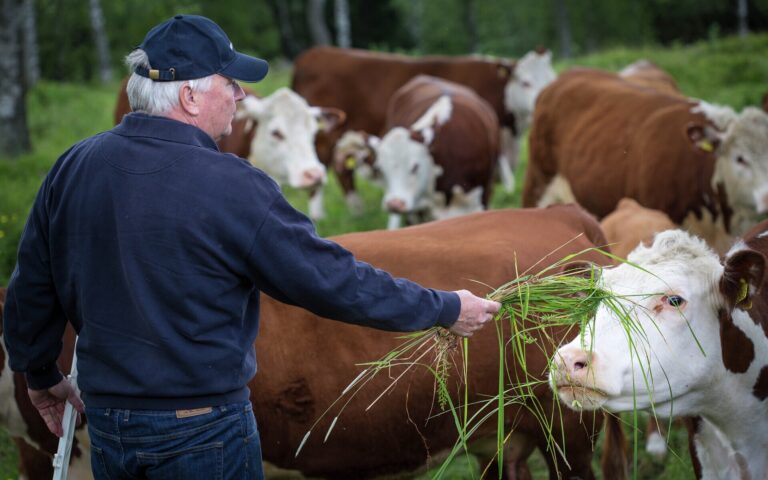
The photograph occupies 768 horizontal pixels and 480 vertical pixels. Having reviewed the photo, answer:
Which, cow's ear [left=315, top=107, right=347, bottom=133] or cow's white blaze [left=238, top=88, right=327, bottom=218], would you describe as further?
cow's ear [left=315, top=107, right=347, bottom=133]

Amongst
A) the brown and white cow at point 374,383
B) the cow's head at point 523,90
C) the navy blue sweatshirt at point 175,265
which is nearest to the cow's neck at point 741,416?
the brown and white cow at point 374,383

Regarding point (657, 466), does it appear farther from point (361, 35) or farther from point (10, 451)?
point (361, 35)

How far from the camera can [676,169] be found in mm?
7922

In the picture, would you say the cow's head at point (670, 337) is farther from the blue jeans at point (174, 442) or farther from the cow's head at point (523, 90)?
the cow's head at point (523, 90)

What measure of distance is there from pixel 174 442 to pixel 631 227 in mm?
4651

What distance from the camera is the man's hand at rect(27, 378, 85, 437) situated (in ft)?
10.4

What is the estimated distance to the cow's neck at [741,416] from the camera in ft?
11.9

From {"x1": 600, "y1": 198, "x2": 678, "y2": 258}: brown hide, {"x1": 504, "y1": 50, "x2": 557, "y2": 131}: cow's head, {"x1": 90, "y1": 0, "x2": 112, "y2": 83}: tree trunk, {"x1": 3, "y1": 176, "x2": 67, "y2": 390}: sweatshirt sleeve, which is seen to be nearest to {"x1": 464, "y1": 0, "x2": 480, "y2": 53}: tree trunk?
{"x1": 90, "y1": 0, "x2": 112, "y2": 83}: tree trunk

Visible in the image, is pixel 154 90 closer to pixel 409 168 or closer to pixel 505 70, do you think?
pixel 409 168

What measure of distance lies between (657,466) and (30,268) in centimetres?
401

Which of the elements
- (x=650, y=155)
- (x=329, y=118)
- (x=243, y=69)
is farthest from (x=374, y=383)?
(x=329, y=118)

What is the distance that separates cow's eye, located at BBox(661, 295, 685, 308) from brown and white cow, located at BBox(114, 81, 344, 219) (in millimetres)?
6727

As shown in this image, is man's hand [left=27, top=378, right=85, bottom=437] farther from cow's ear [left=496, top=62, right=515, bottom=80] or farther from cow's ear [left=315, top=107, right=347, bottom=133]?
cow's ear [left=496, top=62, right=515, bottom=80]

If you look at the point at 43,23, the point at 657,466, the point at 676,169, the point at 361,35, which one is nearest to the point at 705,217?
the point at 676,169
